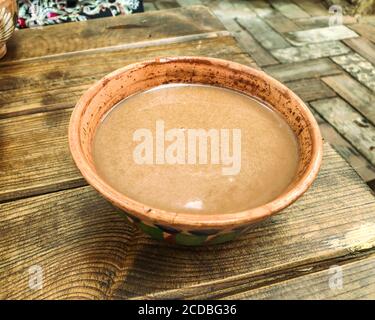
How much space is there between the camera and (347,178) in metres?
0.57

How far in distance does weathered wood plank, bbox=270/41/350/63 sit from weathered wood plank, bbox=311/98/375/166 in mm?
301

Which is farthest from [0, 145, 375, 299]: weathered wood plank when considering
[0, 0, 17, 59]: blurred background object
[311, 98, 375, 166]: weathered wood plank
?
[311, 98, 375, 166]: weathered wood plank

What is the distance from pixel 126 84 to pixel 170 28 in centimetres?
41

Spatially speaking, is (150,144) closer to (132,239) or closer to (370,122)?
(132,239)

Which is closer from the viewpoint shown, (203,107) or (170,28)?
(203,107)

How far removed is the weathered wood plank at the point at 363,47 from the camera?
1.65m

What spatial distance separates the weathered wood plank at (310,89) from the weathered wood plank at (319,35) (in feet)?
1.02

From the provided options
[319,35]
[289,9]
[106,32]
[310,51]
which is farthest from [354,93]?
[106,32]

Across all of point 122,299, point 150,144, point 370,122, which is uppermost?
point 150,144

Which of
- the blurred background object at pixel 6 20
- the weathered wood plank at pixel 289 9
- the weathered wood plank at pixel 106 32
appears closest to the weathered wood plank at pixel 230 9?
the weathered wood plank at pixel 289 9

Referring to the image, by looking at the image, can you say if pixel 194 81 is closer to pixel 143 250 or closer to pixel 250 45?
pixel 143 250

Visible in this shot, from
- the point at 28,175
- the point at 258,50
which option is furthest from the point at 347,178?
the point at 258,50

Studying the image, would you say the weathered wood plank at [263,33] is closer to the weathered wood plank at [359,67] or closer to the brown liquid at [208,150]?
the weathered wood plank at [359,67]

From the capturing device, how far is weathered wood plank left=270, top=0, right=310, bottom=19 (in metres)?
1.95
